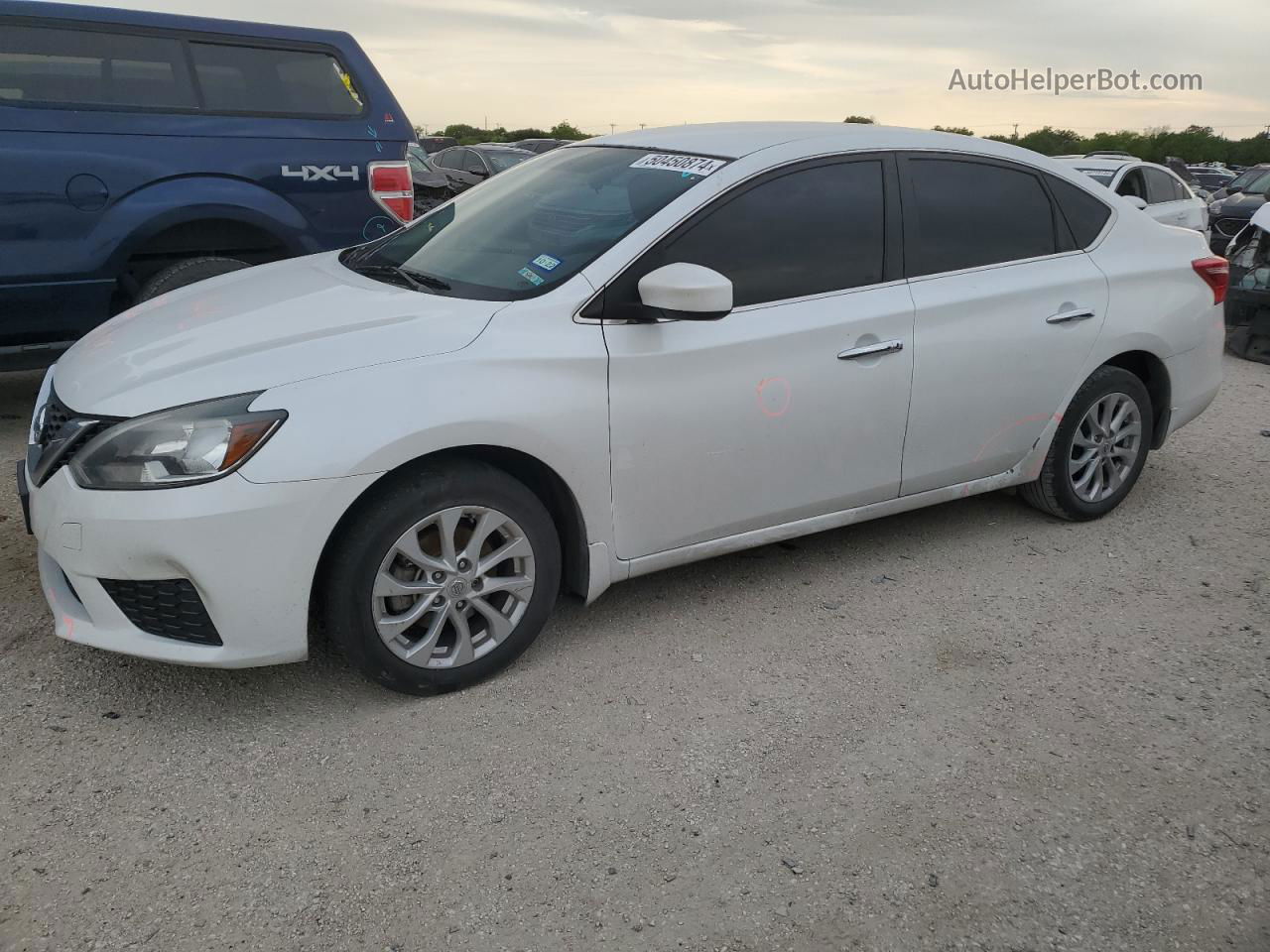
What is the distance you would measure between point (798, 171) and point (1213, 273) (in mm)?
2241

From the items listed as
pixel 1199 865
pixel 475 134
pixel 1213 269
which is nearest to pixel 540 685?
pixel 1199 865

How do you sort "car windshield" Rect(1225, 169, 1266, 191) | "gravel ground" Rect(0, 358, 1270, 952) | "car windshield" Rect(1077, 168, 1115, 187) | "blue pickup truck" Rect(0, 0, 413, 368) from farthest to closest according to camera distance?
"car windshield" Rect(1225, 169, 1266, 191) → "car windshield" Rect(1077, 168, 1115, 187) → "blue pickup truck" Rect(0, 0, 413, 368) → "gravel ground" Rect(0, 358, 1270, 952)

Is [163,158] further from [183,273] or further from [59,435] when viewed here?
[59,435]

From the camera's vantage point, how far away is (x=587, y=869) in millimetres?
2602

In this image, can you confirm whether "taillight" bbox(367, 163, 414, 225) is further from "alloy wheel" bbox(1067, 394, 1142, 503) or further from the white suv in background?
the white suv in background

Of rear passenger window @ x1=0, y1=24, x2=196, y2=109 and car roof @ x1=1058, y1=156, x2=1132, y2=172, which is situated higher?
rear passenger window @ x1=0, y1=24, x2=196, y2=109

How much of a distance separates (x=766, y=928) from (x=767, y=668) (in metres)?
1.19

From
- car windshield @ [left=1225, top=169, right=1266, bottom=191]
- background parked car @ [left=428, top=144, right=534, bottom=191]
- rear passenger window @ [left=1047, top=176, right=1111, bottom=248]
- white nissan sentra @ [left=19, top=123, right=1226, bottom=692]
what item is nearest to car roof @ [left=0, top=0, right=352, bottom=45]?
white nissan sentra @ [left=19, top=123, right=1226, bottom=692]

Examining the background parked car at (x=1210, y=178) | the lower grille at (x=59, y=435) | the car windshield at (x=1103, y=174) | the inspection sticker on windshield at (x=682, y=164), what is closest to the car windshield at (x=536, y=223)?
the inspection sticker on windshield at (x=682, y=164)

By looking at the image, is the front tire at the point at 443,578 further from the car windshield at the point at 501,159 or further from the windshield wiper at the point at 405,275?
the car windshield at the point at 501,159

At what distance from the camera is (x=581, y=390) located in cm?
331

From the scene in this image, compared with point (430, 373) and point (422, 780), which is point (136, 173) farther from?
point (422, 780)

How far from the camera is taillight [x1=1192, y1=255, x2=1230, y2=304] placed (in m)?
4.82

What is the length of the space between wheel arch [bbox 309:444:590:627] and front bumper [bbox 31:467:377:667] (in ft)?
0.26
